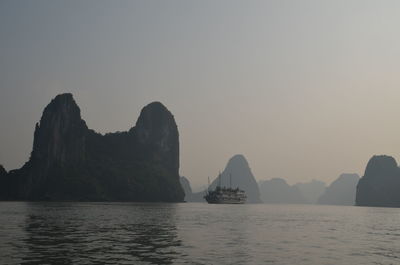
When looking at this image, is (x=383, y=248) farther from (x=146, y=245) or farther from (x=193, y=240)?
(x=146, y=245)

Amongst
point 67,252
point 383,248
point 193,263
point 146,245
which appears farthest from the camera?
point 383,248

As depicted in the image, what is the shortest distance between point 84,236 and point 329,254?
22366 millimetres

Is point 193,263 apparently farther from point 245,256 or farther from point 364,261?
point 364,261

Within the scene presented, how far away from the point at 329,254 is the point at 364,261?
3.41 m

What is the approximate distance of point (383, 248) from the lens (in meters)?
39.2

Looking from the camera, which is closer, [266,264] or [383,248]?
[266,264]

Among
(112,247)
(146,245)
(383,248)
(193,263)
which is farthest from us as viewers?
(383,248)

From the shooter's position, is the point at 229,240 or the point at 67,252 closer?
the point at 67,252

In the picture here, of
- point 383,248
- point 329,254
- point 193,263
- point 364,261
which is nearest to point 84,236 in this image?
point 193,263

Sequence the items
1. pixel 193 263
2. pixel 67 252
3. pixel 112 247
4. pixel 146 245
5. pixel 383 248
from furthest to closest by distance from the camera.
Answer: pixel 383 248 → pixel 146 245 → pixel 112 247 → pixel 67 252 → pixel 193 263

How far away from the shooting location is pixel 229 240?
4125cm

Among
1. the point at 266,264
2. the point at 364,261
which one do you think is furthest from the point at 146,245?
the point at 364,261

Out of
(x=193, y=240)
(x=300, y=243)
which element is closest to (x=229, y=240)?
(x=193, y=240)

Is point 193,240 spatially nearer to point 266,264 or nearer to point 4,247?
point 266,264
